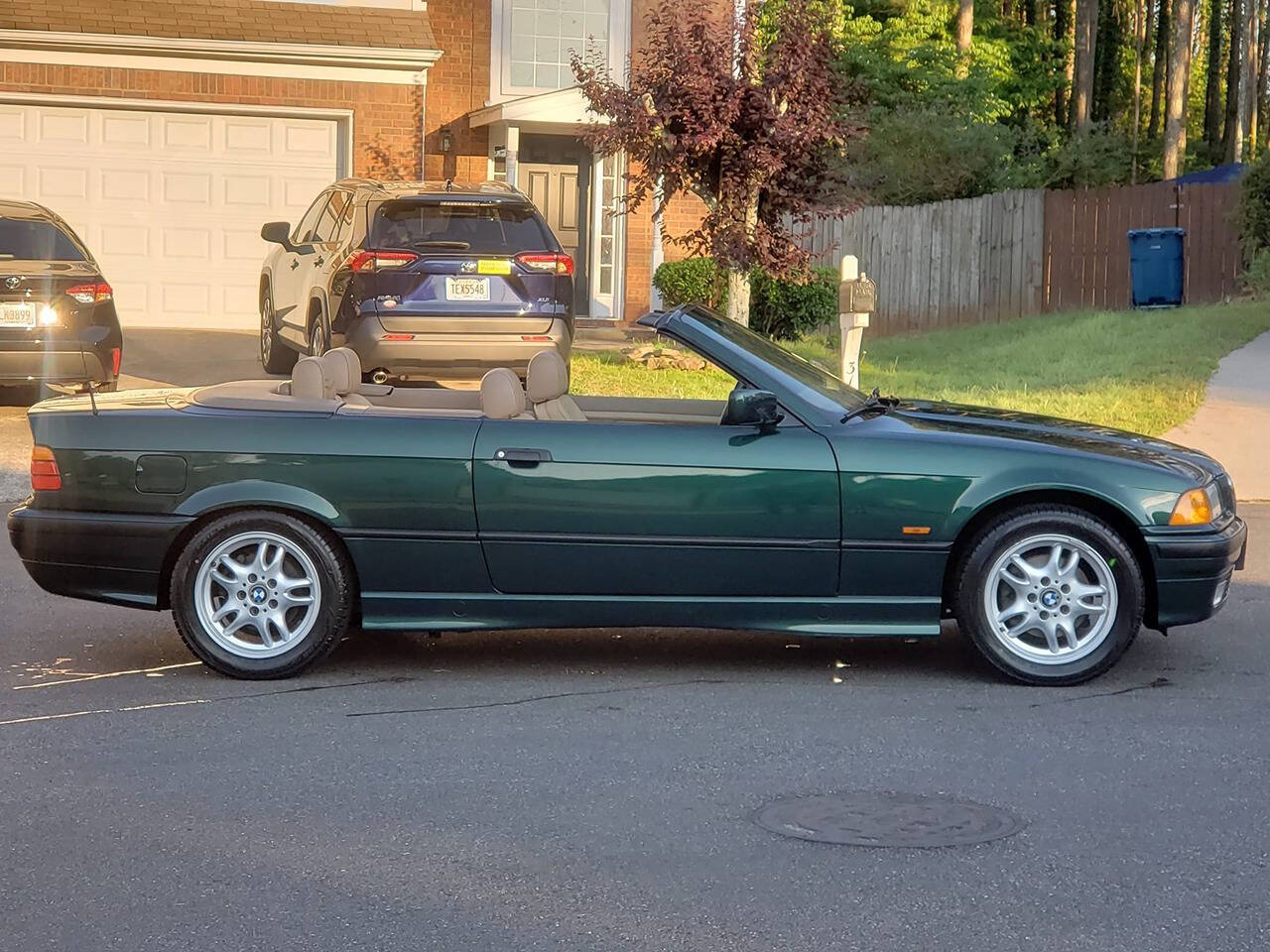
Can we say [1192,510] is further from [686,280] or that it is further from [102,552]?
[686,280]

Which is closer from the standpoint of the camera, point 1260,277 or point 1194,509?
point 1194,509

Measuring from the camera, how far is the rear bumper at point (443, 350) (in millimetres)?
13055

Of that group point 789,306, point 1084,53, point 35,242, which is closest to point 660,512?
point 35,242

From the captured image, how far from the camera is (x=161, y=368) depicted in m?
17.2

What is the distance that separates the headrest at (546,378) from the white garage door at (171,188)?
593 inches

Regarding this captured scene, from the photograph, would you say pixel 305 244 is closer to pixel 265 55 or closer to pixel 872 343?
pixel 265 55

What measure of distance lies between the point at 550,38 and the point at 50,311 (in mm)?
11570

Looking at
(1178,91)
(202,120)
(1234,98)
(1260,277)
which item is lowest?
(1260,277)

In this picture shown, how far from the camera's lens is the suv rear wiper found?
6746 millimetres

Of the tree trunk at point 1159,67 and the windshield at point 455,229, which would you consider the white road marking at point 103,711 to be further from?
the tree trunk at point 1159,67

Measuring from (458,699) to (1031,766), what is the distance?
79.9 inches

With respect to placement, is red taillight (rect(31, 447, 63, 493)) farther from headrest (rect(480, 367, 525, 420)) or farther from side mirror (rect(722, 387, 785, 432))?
side mirror (rect(722, 387, 785, 432))

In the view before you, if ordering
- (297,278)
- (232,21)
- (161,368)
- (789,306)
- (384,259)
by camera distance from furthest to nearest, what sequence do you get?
1. (232,21)
2. (789,306)
3. (161,368)
4. (297,278)
5. (384,259)

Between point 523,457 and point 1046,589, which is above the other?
point 523,457
